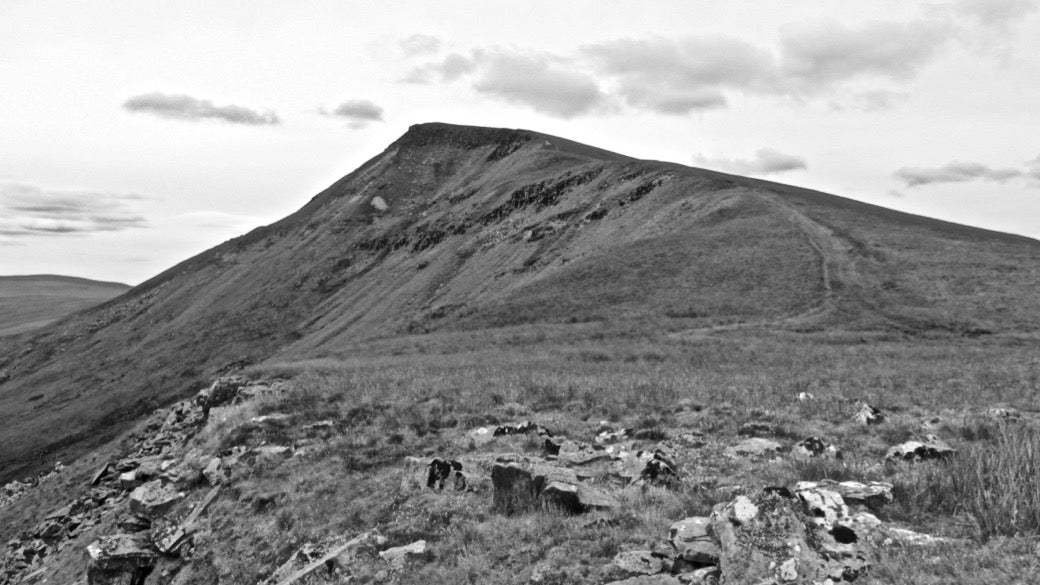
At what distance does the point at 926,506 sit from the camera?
337 inches

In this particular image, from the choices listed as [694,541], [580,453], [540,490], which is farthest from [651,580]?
[580,453]

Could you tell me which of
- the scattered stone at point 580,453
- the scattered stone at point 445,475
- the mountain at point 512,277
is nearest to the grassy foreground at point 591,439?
the scattered stone at point 445,475

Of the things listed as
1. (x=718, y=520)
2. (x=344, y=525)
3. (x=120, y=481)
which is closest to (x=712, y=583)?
(x=718, y=520)

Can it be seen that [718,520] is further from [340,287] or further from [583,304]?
[340,287]

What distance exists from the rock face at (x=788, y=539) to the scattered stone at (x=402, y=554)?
4.43 meters

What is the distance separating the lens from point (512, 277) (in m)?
61.2

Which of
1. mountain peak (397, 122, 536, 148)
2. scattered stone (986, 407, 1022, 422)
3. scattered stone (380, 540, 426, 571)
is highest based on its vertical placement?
mountain peak (397, 122, 536, 148)

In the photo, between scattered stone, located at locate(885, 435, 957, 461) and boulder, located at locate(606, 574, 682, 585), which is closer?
boulder, located at locate(606, 574, 682, 585)

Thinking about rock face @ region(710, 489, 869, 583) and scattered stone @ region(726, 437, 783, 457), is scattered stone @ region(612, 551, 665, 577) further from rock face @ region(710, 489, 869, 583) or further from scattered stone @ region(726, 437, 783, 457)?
scattered stone @ region(726, 437, 783, 457)

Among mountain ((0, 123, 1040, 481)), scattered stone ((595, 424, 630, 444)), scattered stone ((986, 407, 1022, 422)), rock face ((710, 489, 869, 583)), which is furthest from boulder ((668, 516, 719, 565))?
mountain ((0, 123, 1040, 481))

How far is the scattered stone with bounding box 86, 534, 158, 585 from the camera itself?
13.3 metres

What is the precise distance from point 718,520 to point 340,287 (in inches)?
3805

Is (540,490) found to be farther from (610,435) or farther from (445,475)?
(610,435)

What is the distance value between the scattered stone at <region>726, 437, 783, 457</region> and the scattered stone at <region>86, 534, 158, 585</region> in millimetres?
12492
